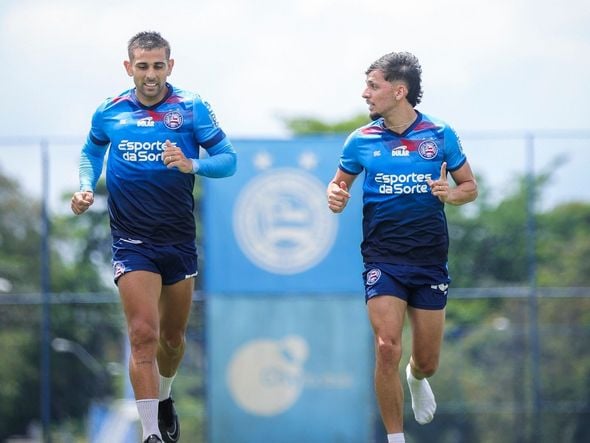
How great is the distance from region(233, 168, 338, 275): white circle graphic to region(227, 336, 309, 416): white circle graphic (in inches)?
39.0

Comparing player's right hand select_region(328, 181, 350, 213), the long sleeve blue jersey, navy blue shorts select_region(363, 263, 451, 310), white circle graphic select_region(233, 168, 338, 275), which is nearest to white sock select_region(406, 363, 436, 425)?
navy blue shorts select_region(363, 263, 451, 310)

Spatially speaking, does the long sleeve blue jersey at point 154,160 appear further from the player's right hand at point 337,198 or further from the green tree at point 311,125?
the green tree at point 311,125

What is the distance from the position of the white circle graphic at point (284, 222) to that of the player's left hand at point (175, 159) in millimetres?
8449

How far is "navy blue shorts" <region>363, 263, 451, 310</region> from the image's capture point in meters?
8.48

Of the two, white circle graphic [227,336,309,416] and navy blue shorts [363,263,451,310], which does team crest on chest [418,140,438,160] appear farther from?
white circle graphic [227,336,309,416]

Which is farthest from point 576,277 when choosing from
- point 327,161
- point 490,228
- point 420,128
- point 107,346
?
point 420,128

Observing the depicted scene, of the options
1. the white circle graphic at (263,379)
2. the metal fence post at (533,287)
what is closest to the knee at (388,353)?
the white circle graphic at (263,379)

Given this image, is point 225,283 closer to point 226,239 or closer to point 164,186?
point 226,239

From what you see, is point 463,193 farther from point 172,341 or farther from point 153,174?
point 172,341

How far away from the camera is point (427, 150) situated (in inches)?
337

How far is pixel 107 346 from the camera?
62.4 feet

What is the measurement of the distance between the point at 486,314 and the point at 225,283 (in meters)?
3.43

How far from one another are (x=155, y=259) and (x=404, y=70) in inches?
73.8

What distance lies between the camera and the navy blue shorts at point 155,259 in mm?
8352
